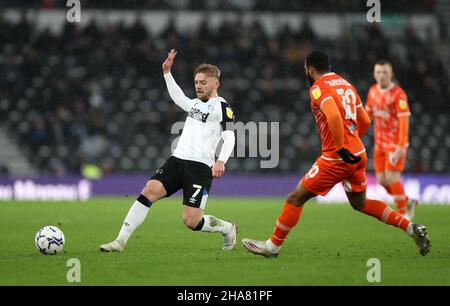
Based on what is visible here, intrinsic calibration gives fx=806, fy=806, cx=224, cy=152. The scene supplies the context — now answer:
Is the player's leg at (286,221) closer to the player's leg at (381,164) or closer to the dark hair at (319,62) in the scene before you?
the dark hair at (319,62)

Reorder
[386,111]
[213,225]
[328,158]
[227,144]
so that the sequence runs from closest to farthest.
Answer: [328,158]
[227,144]
[213,225]
[386,111]

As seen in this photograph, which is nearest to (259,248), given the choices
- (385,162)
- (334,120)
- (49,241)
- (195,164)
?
(195,164)

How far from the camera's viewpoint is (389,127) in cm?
1355

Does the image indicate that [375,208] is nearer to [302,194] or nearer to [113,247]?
[302,194]

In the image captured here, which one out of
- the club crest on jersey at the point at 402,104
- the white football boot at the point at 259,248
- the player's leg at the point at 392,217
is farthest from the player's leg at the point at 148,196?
the club crest on jersey at the point at 402,104

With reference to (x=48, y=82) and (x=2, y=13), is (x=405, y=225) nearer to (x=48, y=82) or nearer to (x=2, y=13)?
(x=48, y=82)

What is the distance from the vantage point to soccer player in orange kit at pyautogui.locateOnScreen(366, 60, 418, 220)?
13.3m

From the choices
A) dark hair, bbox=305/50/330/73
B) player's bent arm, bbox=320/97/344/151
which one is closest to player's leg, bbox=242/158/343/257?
player's bent arm, bbox=320/97/344/151

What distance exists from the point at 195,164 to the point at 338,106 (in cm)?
174

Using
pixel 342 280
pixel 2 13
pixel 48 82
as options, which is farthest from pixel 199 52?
pixel 342 280

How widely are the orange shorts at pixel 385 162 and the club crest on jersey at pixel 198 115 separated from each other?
529 centimetres

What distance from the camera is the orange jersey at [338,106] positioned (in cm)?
848

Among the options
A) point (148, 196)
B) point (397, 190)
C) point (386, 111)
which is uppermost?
point (386, 111)
